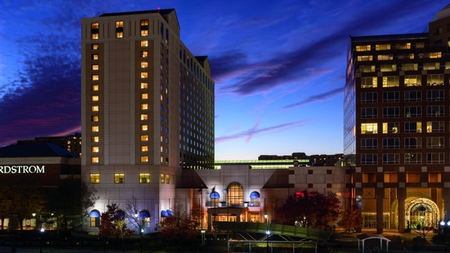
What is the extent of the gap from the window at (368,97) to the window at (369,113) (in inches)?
77.4

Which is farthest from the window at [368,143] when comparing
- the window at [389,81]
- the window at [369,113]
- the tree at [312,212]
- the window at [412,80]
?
the tree at [312,212]

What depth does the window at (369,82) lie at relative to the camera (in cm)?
11625

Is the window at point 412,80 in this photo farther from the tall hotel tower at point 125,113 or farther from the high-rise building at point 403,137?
the tall hotel tower at point 125,113

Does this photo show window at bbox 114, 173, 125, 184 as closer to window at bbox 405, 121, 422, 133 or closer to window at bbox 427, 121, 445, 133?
window at bbox 405, 121, 422, 133

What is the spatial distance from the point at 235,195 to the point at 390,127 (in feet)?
141

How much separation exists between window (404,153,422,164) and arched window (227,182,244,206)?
138ft

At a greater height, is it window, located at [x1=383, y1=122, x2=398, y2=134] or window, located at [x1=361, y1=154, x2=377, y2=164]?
window, located at [x1=383, y1=122, x2=398, y2=134]

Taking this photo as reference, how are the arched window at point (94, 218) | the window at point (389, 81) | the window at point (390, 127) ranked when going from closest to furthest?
the arched window at point (94, 218), the window at point (390, 127), the window at point (389, 81)

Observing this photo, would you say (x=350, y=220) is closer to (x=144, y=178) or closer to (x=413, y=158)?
(x=413, y=158)

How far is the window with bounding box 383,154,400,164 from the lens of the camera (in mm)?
114125

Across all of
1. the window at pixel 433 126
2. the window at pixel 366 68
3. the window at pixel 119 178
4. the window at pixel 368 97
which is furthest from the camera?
the window at pixel 366 68

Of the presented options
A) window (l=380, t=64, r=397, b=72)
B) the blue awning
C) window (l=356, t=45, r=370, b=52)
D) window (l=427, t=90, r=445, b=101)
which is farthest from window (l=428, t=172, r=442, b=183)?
the blue awning

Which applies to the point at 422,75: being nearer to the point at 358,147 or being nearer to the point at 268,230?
the point at 358,147

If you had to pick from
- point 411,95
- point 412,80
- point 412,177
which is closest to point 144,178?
point 412,177
